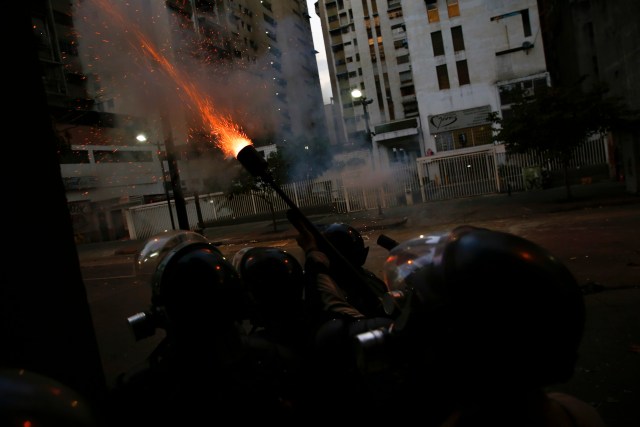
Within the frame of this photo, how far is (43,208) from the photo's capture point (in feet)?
7.53

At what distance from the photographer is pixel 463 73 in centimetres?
2914

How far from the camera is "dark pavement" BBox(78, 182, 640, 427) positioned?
10.5 feet

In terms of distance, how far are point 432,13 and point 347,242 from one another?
3040cm

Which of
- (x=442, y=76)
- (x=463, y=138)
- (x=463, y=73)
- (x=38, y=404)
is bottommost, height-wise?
(x=38, y=404)

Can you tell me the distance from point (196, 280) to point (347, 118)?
5716 centimetres

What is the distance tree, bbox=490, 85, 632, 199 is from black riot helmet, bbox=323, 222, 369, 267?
12.0 meters

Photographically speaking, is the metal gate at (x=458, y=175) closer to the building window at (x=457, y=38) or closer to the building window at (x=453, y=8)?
the building window at (x=457, y=38)

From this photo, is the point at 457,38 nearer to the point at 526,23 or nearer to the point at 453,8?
the point at 453,8

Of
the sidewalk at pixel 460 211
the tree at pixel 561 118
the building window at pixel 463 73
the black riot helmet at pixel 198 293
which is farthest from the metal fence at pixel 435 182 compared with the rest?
the black riot helmet at pixel 198 293

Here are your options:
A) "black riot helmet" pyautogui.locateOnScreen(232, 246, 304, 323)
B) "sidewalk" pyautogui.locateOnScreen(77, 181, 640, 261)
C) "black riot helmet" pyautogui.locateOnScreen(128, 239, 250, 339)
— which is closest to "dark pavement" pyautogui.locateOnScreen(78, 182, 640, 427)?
"sidewalk" pyautogui.locateOnScreen(77, 181, 640, 261)

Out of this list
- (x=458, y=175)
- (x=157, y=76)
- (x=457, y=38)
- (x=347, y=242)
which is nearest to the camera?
(x=347, y=242)

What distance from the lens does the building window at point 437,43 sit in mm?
29266

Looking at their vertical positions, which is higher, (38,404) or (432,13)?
(432,13)

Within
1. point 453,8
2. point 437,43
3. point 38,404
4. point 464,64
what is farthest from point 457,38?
point 38,404
